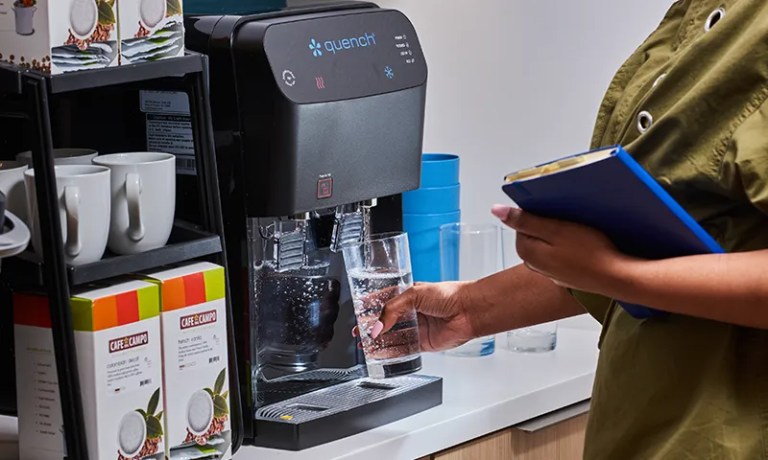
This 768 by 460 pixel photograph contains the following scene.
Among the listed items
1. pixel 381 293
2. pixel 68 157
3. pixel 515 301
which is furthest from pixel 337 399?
pixel 68 157

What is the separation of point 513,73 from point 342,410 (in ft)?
3.04

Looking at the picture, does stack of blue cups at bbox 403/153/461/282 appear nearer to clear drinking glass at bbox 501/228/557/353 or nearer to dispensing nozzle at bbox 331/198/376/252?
clear drinking glass at bbox 501/228/557/353

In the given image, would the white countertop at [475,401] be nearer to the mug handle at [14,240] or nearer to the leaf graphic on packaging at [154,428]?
the leaf graphic on packaging at [154,428]

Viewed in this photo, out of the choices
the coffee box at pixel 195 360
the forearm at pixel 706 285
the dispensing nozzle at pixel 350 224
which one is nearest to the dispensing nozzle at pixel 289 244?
the dispensing nozzle at pixel 350 224

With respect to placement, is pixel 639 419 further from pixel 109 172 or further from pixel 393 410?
pixel 109 172

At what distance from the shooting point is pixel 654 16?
220 cm

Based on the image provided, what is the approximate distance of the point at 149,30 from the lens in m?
1.36

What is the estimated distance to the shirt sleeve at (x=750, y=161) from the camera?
43.6 inches

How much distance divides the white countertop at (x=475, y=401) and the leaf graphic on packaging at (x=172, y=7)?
0.54 metres

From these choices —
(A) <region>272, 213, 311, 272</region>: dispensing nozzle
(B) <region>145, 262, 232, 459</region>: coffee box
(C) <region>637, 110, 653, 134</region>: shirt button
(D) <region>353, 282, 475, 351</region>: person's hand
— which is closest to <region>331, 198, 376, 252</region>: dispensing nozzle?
(A) <region>272, 213, 311, 272</region>: dispensing nozzle

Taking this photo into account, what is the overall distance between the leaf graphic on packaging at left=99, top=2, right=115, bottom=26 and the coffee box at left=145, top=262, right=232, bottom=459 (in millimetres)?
280

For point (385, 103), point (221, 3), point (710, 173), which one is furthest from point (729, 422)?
point (221, 3)

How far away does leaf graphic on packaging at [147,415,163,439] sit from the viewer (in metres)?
1.33

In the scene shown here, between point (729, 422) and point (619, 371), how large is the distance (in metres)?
0.13
